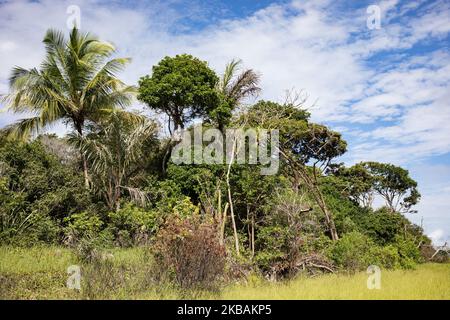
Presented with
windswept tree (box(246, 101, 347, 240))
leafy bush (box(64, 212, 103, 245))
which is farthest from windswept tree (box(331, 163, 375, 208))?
leafy bush (box(64, 212, 103, 245))

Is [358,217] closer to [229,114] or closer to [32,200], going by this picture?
[229,114]

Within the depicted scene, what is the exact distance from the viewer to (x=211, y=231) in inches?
320

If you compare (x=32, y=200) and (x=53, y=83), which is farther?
(x=53, y=83)

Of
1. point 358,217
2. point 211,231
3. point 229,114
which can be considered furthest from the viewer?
point 358,217

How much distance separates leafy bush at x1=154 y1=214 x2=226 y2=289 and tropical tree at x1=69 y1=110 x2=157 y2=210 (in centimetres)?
590

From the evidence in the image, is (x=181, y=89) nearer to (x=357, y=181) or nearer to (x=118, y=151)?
(x=118, y=151)

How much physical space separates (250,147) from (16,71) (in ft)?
31.0

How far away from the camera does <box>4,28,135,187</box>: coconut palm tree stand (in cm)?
1495

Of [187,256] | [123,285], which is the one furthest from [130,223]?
[123,285]

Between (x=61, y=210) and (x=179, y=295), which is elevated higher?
(x=61, y=210)

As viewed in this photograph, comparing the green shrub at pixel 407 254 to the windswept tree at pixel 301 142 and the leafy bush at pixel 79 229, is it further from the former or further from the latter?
the leafy bush at pixel 79 229

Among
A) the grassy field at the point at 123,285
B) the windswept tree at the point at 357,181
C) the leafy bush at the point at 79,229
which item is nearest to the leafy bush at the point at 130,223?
the leafy bush at the point at 79,229

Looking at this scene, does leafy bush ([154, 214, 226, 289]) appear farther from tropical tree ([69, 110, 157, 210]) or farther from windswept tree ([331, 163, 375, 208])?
windswept tree ([331, 163, 375, 208])

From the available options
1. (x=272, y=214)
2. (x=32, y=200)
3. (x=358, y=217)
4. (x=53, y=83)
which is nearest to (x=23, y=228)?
(x=32, y=200)
